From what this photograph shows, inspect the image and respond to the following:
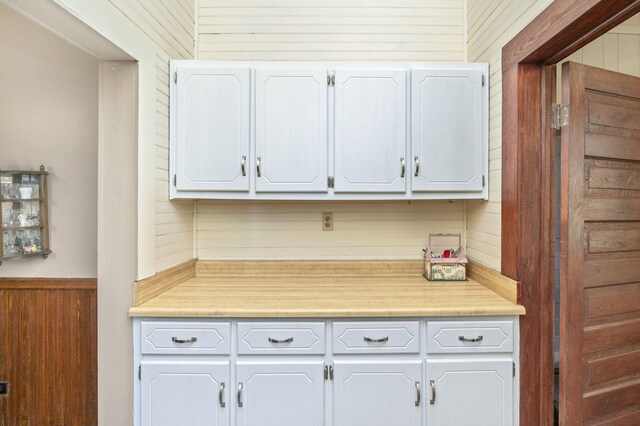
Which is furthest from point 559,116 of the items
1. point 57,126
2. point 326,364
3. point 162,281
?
point 57,126

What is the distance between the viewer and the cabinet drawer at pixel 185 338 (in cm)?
163

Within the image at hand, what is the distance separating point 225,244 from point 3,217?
4.13 feet

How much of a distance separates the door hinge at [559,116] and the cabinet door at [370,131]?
2.49 feet

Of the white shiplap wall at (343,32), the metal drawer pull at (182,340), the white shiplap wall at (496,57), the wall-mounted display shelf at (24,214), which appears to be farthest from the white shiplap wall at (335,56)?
the wall-mounted display shelf at (24,214)

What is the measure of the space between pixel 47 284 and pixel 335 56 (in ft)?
7.90

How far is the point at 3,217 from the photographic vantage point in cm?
183

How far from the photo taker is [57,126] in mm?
1930

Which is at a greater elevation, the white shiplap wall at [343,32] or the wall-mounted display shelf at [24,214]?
the white shiplap wall at [343,32]

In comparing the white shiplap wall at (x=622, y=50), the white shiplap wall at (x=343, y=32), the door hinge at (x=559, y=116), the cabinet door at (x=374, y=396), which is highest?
the white shiplap wall at (x=343, y=32)

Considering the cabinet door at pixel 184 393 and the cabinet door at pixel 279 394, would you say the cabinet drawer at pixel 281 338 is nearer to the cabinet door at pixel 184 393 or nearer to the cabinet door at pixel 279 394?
the cabinet door at pixel 279 394

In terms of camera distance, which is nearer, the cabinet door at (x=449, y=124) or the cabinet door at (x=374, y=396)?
the cabinet door at (x=374, y=396)

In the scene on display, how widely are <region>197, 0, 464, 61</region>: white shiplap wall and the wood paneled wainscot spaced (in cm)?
180

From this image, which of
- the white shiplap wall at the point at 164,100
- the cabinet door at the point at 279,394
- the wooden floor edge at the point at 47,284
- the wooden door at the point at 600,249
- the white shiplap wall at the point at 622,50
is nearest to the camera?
the wooden door at the point at 600,249

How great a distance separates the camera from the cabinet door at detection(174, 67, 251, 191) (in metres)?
1.95
